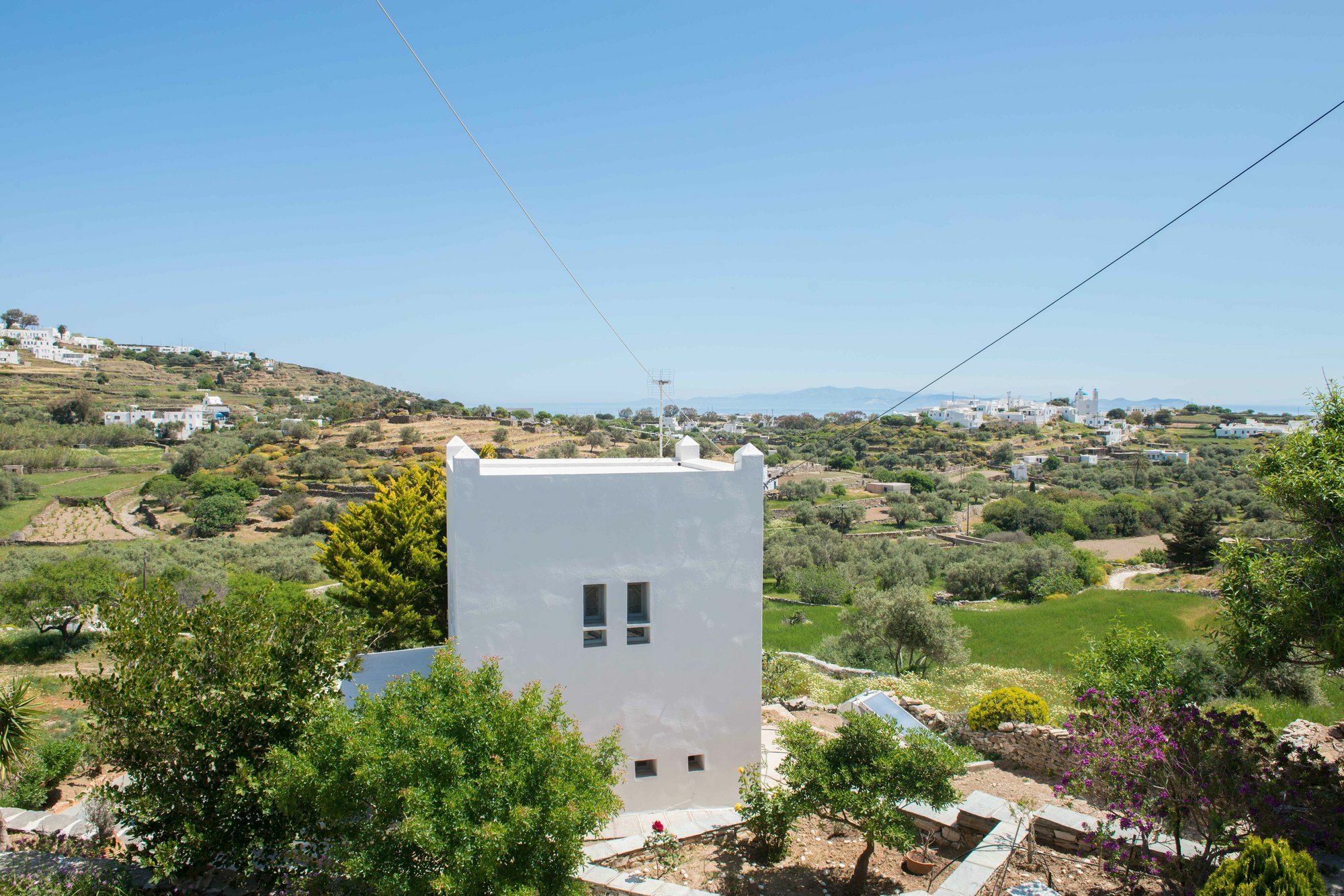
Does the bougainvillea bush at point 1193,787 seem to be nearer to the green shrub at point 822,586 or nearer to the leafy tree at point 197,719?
the leafy tree at point 197,719

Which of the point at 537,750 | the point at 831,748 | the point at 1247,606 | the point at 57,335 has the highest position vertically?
the point at 57,335

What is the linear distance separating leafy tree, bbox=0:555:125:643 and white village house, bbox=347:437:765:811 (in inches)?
701

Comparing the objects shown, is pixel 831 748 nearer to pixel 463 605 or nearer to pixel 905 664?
pixel 463 605

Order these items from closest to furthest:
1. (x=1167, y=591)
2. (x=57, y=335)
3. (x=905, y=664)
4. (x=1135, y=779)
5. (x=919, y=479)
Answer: (x=1135, y=779) < (x=905, y=664) < (x=1167, y=591) < (x=919, y=479) < (x=57, y=335)

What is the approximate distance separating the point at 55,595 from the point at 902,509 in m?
61.1

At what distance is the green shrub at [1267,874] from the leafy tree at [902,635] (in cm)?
1648

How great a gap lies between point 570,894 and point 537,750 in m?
1.26

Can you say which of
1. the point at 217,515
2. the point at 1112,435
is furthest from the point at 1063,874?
the point at 1112,435

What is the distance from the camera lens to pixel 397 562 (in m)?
16.9

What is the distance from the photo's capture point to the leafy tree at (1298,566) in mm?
7234

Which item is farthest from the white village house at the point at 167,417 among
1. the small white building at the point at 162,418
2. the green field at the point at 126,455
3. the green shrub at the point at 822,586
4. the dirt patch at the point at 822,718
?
the dirt patch at the point at 822,718

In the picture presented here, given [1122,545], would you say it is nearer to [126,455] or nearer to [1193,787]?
[1193,787]

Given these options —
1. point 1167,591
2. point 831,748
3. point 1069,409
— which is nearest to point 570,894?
point 831,748

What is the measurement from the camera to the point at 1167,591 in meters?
35.7
